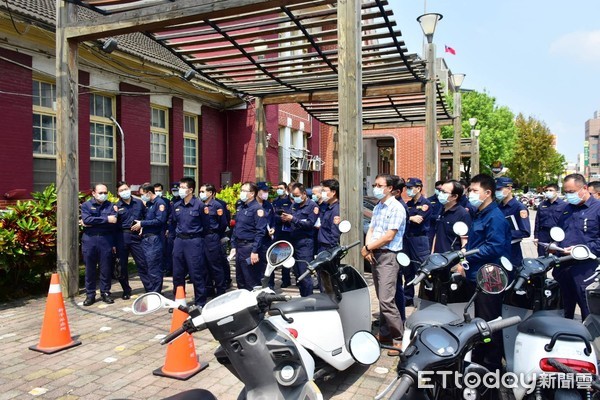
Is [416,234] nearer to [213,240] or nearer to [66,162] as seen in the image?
[213,240]

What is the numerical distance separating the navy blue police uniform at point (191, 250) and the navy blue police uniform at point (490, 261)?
3.84 meters

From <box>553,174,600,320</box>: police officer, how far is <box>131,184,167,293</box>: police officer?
568 centimetres

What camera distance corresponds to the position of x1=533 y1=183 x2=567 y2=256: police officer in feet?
24.8

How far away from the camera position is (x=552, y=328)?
294 centimetres

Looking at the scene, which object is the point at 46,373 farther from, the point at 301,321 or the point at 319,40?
the point at 319,40

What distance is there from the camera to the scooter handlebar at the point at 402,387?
1718 millimetres

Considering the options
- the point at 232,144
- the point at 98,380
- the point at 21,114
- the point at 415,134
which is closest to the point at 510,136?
the point at 415,134

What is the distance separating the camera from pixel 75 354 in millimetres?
5016

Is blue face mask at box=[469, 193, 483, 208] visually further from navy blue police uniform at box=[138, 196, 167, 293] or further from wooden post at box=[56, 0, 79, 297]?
wooden post at box=[56, 0, 79, 297]

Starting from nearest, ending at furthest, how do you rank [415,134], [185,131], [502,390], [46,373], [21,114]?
1. [502,390]
2. [46,373]
3. [21,114]
4. [185,131]
5. [415,134]

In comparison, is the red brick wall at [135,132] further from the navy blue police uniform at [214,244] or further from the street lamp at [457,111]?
the street lamp at [457,111]

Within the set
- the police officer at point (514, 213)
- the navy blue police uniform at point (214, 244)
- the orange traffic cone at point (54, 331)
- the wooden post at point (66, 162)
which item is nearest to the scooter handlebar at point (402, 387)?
the orange traffic cone at point (54, 331)

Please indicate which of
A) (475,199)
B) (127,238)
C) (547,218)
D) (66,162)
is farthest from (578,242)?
(66,162)

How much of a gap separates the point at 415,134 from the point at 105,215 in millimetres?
20658
